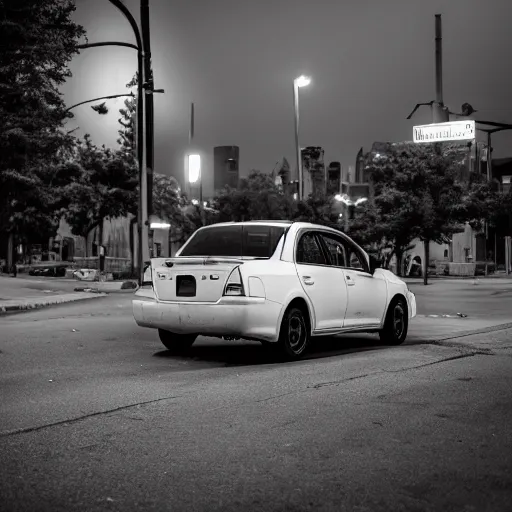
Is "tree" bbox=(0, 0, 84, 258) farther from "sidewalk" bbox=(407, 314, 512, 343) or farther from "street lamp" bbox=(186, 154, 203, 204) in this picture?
"street lamp" bbox=(186, 154, 203, 204)

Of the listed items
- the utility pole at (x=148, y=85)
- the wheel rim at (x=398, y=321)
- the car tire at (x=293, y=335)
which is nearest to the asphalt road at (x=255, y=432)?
the car tire at (x=293, y=335)

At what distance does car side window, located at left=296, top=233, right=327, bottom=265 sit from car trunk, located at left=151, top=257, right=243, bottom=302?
111cm

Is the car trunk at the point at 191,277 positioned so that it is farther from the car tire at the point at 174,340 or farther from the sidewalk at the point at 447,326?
the sidewalk at the point at 447,326

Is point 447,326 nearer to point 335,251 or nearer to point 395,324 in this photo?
point 395,324

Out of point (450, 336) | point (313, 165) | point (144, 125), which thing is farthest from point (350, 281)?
point (313, 165)

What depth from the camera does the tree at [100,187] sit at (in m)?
43.5

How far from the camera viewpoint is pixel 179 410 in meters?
6.36

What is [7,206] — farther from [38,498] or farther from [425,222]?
[38,498]

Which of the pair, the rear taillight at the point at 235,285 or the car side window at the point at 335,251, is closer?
the rear taillight at the point at 235,285

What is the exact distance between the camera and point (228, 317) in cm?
912

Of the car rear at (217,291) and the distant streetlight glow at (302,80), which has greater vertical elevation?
the distant streetlight glow at (302,80)

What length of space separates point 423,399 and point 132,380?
9.26 ft

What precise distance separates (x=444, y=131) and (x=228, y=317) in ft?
144

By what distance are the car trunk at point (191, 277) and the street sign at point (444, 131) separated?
134 ft
